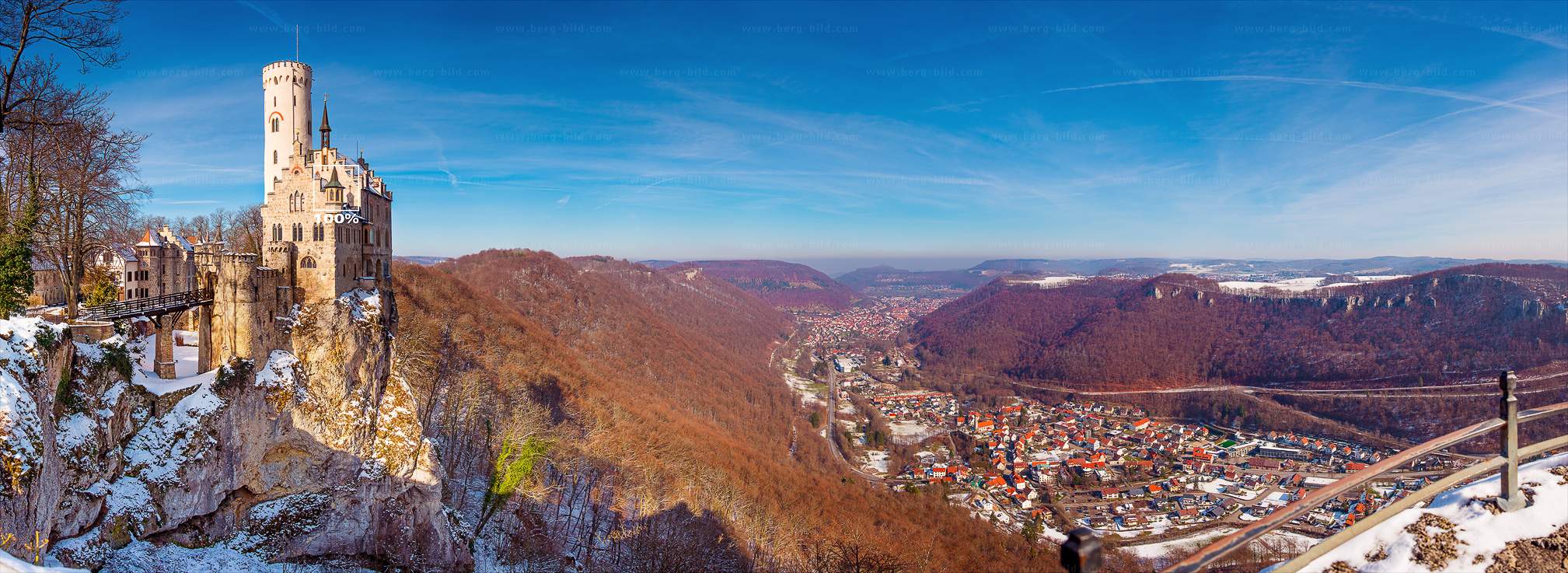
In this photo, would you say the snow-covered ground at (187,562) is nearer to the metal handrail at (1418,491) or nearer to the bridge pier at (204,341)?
the bridge pier at (204,341)

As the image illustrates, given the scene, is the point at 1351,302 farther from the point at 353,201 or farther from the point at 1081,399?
the point at 353,201

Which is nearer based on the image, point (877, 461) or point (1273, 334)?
point (877, 461)

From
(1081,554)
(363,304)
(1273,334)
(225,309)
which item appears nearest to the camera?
(1081,554)

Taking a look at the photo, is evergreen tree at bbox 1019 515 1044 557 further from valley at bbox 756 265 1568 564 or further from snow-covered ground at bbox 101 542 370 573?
snow-covered ground at bbox 101 542 370 573

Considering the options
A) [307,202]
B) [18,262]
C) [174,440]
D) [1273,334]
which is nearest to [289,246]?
[307,202]

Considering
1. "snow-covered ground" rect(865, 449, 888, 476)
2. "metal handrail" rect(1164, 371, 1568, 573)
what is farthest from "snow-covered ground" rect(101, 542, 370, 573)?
"snow-covered ground" rect(865, 449, 888, 476)

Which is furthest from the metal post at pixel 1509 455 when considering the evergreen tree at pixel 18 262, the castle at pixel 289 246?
the castle at pixel 289 246

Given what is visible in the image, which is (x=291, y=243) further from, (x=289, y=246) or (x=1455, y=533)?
(x=1455, y=533)
